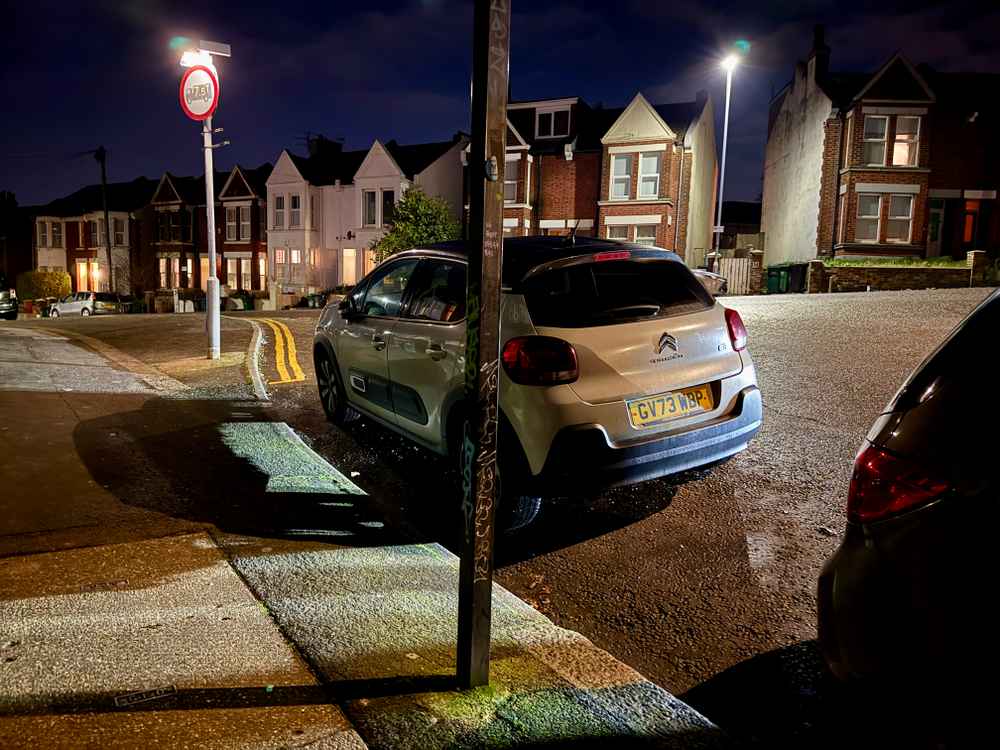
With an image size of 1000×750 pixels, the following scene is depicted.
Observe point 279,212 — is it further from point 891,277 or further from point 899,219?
point 891,277

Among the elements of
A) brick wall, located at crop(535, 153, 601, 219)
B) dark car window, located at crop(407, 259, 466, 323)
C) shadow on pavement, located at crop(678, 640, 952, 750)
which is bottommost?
shadow on pavement, located at crop(678, 640, 952, 750)

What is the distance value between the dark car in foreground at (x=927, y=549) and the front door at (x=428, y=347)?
2849 millimetres

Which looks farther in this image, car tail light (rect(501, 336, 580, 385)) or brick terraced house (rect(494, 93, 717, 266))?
brick terraced house (rect(494, 93, 717, 266))

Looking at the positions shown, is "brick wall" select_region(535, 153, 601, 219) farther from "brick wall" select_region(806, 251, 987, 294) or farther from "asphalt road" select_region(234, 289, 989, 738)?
"asphalt road" select_region(234, 289, 989, 738)

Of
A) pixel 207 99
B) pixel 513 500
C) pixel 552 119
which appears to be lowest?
pixel 513 500

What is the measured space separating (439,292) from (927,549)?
3.72 metres

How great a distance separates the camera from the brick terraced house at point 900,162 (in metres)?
28.6

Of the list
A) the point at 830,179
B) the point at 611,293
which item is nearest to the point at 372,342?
the point at 611,293

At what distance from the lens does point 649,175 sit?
32562mm

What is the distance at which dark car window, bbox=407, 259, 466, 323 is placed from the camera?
4766 mm

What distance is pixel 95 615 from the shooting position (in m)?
3.11

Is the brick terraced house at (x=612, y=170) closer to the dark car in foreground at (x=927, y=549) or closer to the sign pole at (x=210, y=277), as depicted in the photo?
the sign pole at (x=210, y=277)

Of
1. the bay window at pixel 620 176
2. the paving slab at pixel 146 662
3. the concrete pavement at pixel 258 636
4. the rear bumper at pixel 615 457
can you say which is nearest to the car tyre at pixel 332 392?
the concrete pavement at pixel 258 636

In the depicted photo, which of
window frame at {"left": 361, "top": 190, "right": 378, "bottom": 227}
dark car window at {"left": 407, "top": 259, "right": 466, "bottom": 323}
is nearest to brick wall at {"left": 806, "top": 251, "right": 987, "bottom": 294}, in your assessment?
dark car window at {"left": 407, "top": 259, "right": 466, "bottom": 323}
